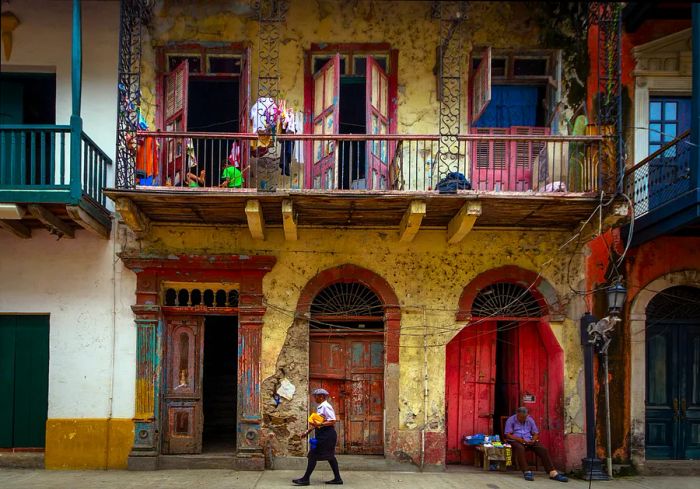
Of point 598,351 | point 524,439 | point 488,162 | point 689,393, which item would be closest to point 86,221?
point 488,162

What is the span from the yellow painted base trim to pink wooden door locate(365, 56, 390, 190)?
5.55 m

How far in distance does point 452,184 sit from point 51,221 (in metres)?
6.13

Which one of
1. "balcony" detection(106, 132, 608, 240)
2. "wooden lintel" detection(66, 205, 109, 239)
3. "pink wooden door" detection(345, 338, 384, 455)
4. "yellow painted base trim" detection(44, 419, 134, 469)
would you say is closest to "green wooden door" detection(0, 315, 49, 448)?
"yellow painted base trim" detection(44, 419, 134, 469)

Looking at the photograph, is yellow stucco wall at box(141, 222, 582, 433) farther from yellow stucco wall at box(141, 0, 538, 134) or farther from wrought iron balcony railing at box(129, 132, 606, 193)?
yellow stucco wall at box(141, 0, 538, 134)

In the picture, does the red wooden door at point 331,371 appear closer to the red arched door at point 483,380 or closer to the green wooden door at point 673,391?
the red arched door at point 483,380

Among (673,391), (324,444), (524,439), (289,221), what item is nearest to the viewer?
(324,444)

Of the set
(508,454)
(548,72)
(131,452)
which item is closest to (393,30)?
(548,72)

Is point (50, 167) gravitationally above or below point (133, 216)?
above

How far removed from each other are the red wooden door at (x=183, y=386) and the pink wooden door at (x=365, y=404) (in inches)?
98.2

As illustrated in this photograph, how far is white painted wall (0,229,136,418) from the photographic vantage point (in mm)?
10336

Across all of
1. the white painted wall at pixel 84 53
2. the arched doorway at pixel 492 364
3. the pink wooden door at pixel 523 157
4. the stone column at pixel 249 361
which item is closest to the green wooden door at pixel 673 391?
the arched doorway at pixel 492 364

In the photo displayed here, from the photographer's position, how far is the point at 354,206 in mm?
9875

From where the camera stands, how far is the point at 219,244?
35.1 feet

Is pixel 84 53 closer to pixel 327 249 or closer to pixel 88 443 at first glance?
pixel 327 249
